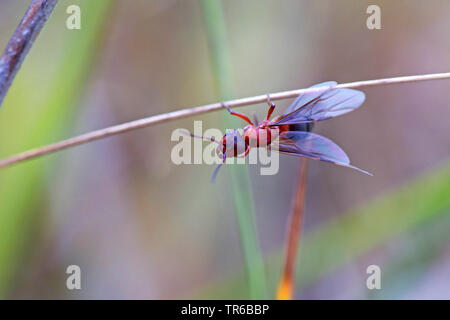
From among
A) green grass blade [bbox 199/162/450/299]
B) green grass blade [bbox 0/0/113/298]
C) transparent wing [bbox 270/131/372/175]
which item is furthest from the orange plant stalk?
green grass blade [bbox 0/0/113/298]

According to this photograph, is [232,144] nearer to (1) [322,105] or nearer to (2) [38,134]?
(1) [322,105]

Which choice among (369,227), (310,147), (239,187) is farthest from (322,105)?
(369,227)

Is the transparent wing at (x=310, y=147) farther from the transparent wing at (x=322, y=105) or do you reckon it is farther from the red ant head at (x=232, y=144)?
the red ant head at (x=232, y=144)

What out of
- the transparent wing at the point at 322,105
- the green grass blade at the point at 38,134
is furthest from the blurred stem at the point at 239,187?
the green grass blade at the point at 38,134

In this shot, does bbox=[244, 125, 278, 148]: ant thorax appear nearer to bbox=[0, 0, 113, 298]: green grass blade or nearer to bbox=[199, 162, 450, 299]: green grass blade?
bbox=[199, 162, 450, 299]: green grass blade
